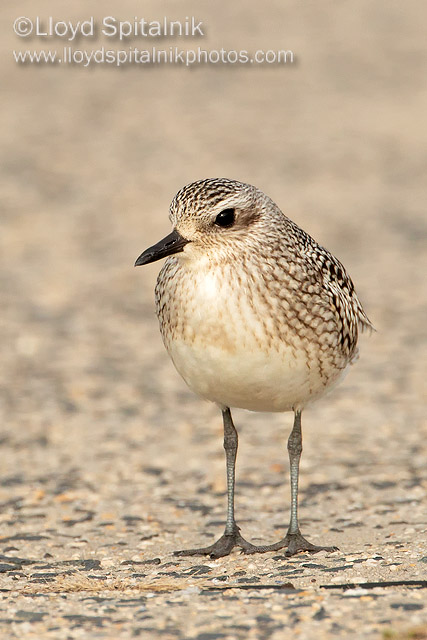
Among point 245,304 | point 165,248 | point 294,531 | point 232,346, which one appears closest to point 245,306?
point 245,304

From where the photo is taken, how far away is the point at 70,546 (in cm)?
790

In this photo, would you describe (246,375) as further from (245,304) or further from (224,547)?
(224,547)

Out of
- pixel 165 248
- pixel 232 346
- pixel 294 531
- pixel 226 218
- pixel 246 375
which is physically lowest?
pixel 294 531

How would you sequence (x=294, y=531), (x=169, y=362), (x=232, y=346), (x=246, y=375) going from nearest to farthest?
(x=232, y=346) → (x=246, y=375) → (x=294, y=531) → (x=169, y=362)

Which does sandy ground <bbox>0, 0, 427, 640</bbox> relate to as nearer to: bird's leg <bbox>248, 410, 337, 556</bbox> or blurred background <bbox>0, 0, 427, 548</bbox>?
blurred background <bbox>0, 0, 427, 548</bbox>

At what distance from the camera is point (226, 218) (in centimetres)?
688

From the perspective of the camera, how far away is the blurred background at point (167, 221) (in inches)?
407

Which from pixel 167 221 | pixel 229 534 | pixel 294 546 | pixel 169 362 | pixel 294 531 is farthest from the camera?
pixel 167 221

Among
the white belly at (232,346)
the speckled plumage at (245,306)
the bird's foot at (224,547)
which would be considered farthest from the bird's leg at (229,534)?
the white belly at (232,346)

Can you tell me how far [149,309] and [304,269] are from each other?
7.59m

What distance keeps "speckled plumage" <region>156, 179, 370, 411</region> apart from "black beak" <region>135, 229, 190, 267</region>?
0.14 ft

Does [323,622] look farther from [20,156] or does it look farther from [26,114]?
[26,114]

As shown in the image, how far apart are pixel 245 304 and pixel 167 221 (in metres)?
10.7

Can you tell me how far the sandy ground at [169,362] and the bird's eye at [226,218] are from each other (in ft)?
7.42
